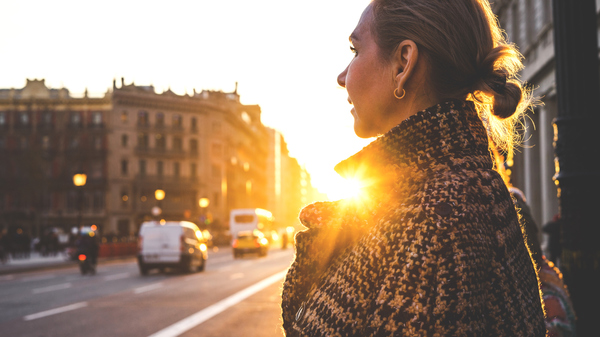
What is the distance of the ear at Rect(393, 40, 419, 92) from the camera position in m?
1.42

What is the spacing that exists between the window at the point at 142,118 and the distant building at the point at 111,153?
0.36 ft

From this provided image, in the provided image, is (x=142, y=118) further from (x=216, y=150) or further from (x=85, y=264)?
(x=85, y=264)

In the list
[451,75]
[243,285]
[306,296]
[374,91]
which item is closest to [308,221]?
[306,296]

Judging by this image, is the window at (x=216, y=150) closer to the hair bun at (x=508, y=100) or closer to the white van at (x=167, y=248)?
the white van at (x=167, y=248)

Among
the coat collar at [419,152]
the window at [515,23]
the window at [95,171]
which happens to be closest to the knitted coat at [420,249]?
the coat collar at [419,152]

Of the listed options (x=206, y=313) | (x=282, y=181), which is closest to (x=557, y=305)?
(x=206, y=313)

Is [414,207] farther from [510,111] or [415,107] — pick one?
[510,111]

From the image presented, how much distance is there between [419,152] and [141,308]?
12.9 meters

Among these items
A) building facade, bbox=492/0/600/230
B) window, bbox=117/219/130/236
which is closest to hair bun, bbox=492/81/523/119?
Result: building facade, bbox=492/0/600/230

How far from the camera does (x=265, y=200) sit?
404ft

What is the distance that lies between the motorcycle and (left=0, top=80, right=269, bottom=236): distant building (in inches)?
1852

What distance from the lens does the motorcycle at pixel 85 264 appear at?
82.0 feet

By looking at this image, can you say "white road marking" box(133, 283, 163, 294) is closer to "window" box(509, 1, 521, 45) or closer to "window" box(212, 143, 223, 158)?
"window" box(509, 1, 521, 45)

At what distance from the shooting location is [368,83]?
1.51 metres
